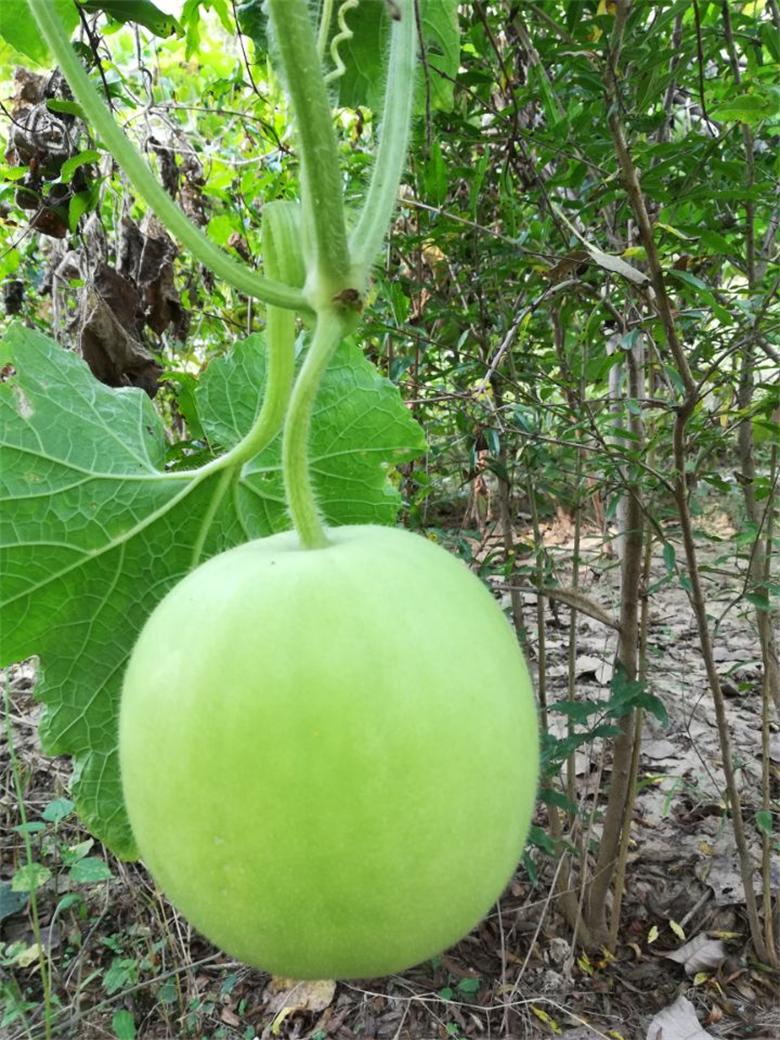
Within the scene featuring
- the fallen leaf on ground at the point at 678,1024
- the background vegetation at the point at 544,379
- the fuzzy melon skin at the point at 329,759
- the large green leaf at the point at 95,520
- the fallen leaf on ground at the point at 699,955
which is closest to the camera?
the fuzzy melon skin at the point at 329,759

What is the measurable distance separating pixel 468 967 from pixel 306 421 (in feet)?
6.24

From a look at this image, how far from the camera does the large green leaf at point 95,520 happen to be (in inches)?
31.9

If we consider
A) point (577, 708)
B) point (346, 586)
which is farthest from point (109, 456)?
point (577, 708)

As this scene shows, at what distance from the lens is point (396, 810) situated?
1.58ft

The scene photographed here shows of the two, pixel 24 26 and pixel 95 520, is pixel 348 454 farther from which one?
pixel 24 26

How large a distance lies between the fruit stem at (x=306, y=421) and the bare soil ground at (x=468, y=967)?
1.36 meters

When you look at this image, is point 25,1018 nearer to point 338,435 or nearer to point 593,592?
point 338,435

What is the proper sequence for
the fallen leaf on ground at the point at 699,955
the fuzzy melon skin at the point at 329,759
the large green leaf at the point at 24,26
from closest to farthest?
the fuzzy melon skin at the point at 329,759 < the large green leaf at the point at 24,26 < the fallen leaf on ground at the point at 699,955

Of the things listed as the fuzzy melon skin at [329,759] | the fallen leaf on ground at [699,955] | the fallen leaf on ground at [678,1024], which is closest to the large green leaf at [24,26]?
the fuzzy melon skin at [329,759]

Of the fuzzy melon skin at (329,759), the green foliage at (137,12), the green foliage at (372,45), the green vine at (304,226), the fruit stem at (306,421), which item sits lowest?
the fuzzy melon skin at (329,759)

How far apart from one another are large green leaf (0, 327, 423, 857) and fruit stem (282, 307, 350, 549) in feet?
0.85

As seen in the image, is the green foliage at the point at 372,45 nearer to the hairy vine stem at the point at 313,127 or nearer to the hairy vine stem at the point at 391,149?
the hairy vine stem at the point at 391,149

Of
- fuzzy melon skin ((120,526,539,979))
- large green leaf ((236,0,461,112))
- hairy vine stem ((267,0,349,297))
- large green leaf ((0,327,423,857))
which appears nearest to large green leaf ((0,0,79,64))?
large green leaf ((236,0,461,112))

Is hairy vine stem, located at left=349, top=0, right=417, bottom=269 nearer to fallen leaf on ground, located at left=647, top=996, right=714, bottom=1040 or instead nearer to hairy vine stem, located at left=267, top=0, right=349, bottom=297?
hairy vine stem, located at left=267, top=0, right=349, bottom=297
